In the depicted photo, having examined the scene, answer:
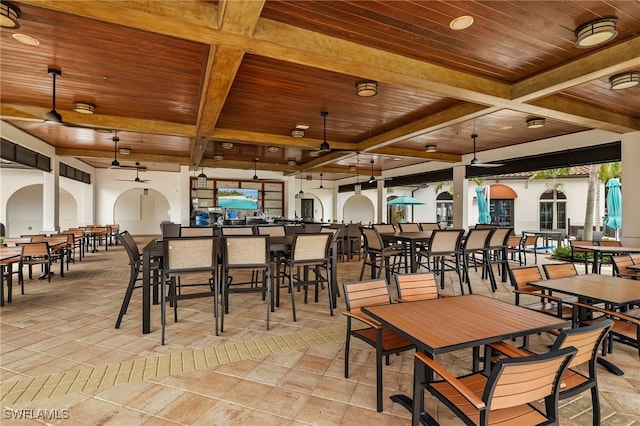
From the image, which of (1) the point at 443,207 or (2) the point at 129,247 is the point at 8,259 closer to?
(2) the point at 129,247

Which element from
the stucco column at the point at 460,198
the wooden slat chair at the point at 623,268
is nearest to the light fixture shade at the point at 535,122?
the wooden slat chair at the point at 623,268

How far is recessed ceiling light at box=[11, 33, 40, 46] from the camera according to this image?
295 centimetres

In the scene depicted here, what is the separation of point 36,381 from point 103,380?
1.58 ft

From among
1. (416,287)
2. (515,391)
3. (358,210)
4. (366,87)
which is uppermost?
(366,87)

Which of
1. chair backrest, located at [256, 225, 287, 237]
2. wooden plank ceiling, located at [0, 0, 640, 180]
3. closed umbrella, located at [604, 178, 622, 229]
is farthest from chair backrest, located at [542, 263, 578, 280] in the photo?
closed umbrella, located at [604, 178, 622, 229]

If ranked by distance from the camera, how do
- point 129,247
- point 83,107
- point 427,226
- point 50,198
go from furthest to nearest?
point 50,198 → point 427,226 → point 83,107 → point 129,247

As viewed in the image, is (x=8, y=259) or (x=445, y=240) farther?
(x=445, y=240)

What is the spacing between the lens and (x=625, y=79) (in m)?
3.78

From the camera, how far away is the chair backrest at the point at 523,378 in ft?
3.82

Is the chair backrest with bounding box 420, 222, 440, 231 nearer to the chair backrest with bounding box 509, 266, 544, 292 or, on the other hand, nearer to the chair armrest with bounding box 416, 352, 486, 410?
the chair backrest with bounding box 509, 266, 544, 292

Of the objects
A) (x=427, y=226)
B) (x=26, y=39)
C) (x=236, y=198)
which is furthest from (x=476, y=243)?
(x=236, y=198)

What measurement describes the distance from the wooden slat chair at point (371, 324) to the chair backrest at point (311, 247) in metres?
1.40

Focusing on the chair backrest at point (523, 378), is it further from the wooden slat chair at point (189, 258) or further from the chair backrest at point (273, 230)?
the chair backrest at point (273, 230)

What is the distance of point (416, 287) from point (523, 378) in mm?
1307
